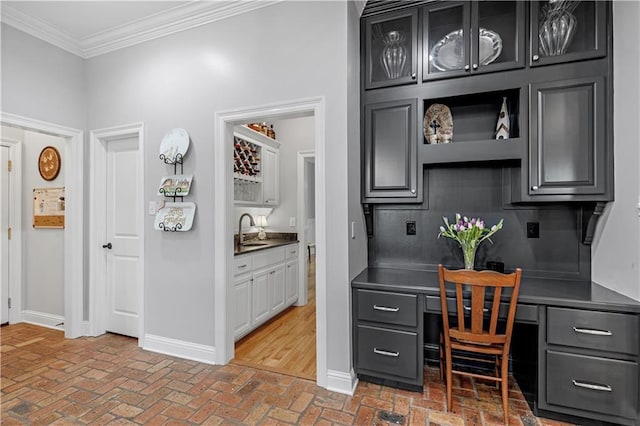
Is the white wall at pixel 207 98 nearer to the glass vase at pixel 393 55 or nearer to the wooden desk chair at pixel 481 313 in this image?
the glass vase at pixel 393 55

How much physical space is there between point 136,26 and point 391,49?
240 cm

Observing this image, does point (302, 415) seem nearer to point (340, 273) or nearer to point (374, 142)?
point (340, 273)

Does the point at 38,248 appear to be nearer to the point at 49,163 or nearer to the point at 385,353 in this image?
the point at 49,163

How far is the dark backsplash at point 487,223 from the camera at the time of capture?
2326 mm

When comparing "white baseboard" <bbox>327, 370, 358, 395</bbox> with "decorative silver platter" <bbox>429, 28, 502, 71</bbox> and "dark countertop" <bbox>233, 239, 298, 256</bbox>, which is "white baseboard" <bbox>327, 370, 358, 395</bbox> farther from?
"decorative silver platter" <bbox>429, 28, 502, 71</bbox>

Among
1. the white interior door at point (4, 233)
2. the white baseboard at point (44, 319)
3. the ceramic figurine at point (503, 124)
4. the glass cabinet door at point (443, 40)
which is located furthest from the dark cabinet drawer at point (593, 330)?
the white interior door at point (4, 233)

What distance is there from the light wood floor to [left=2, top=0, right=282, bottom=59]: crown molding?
3057 millimetres

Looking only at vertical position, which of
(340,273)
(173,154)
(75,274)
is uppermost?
(173,154)

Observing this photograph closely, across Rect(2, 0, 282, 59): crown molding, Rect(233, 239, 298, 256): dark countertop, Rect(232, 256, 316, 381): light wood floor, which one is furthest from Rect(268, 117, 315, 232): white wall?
Rect(2, 0, 282, 59): crown molding

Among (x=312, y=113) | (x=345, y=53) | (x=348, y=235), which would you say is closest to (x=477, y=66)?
(x=345, y=53)

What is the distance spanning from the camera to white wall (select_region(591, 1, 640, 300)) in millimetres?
1782

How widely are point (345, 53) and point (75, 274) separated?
346cm

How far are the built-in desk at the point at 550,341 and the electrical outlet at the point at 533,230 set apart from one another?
34cm

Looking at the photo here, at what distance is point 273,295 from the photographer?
3.70 m
